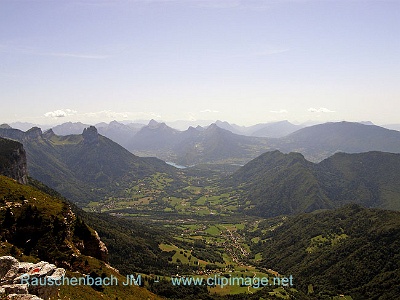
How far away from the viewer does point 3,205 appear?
95.9 metres

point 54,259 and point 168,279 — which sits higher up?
point 54,259

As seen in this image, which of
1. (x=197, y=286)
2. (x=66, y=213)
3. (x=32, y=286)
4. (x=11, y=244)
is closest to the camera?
(x=32, y=286)

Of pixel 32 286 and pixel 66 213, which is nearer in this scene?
pixel 32 286

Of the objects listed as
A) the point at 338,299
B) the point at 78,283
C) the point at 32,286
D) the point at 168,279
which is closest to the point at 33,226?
the point at 78,283

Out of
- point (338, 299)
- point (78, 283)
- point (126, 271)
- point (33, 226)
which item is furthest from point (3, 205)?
point (338, 299)

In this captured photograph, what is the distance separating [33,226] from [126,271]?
313 ft

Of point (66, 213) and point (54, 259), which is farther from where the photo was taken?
point (66, 213)

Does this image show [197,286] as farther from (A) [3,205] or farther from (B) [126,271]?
(A) [3,205]

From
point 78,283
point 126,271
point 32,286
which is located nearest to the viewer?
point 32,286

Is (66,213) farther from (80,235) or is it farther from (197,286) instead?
(197,286)

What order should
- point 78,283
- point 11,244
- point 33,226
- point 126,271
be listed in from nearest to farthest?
point 78,283, point 11,244, point 33,226, point 126,271

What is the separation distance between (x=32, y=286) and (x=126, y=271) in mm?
133754

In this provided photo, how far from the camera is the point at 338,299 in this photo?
19525cm

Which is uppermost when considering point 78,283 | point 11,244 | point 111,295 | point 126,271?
point 11,244
